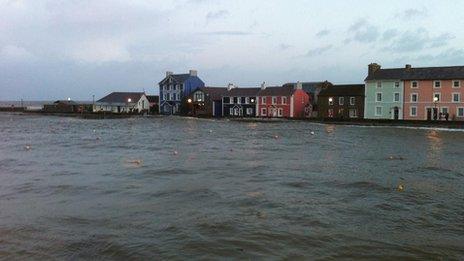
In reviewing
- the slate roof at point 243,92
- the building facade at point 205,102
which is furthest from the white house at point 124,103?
the slate roof at point 243,92

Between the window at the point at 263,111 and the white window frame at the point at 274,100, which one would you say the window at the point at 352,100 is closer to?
the white window frame at the point at 274,100

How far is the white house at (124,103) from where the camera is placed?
124 metres

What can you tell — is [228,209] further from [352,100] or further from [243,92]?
[243,92]

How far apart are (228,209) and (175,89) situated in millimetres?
100863

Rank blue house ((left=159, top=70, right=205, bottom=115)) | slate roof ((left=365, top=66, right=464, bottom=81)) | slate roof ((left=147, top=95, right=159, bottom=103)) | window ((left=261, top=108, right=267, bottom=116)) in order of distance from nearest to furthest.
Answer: slate roof ((left=365, top=66, right=464, bottom=81))
window ((left=261, top=108, right=267, bottom=116))
blue house ((left=159, top=70, right=205, bottom=115))
slate roof ((left=147, top=95, right=159, bottom=103))

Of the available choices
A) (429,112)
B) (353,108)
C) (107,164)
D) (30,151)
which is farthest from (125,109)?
(107,164)

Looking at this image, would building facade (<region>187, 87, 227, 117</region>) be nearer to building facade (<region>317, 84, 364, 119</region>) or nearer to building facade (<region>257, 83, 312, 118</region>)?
building facade (<region>257, 83, 312, 118</region>)

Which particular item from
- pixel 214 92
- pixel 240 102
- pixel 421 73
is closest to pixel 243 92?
pixel 240 102

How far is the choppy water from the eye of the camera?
38.7 feet

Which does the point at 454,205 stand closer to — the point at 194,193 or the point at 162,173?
the point at 194,193

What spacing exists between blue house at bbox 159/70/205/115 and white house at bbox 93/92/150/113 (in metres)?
8.11

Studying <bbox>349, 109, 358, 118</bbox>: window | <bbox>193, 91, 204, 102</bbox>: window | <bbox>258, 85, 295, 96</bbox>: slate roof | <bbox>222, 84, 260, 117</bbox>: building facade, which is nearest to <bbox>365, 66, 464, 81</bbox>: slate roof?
<bbox>349, 109, 358, 118</bbox>: window

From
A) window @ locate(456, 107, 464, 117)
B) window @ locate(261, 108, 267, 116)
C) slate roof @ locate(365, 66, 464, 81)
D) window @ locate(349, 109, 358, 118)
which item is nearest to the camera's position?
window @ locate(456, 107, 464, 117)

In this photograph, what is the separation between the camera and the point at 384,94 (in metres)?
81.4
